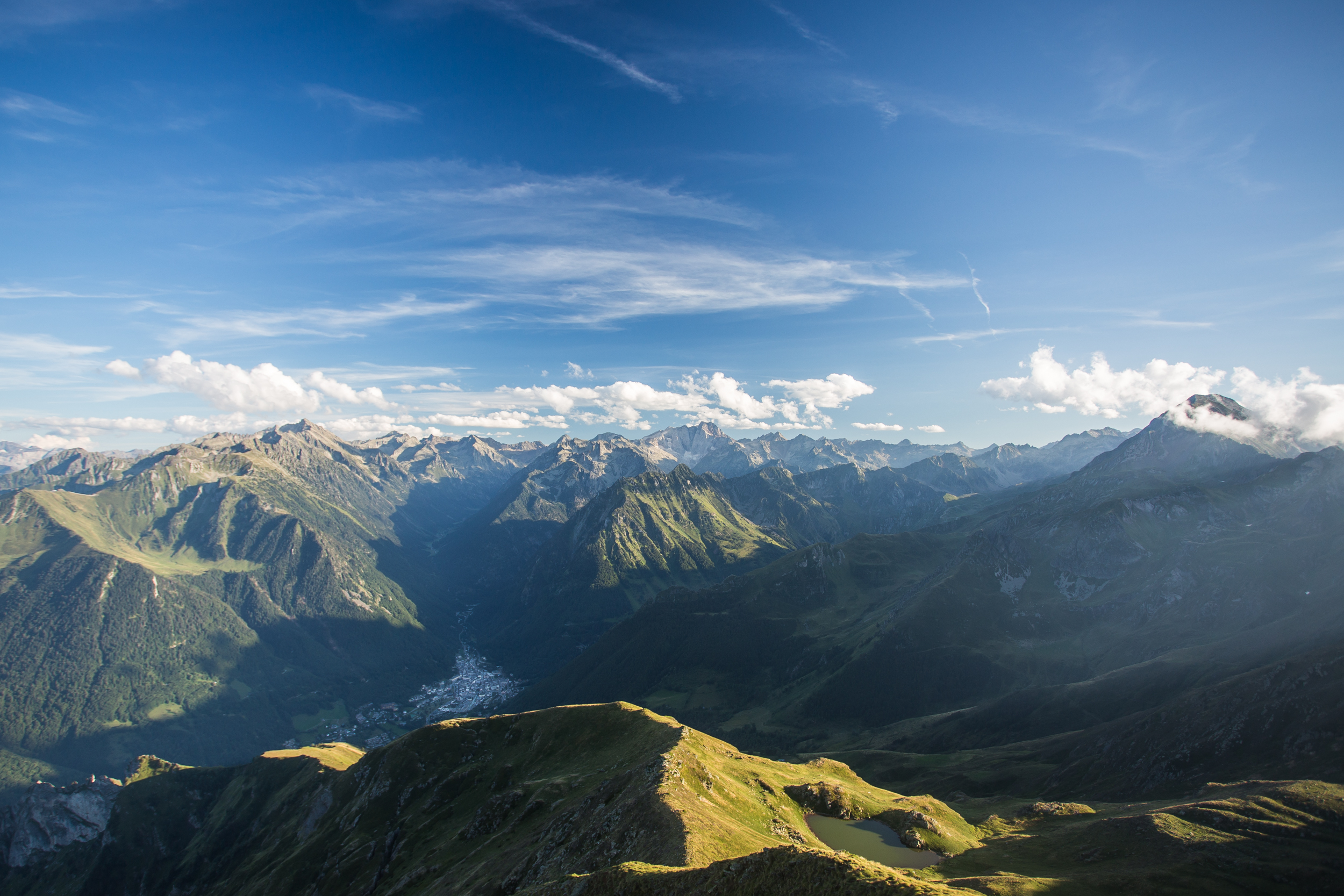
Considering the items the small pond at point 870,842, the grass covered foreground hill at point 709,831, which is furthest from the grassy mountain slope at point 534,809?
the small pond at point 870,842

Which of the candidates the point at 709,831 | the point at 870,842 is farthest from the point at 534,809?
the point at 870,842

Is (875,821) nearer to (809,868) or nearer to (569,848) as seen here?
(569,848)

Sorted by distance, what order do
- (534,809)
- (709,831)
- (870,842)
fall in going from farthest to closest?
(534,809) < (870,842) < (709,831)

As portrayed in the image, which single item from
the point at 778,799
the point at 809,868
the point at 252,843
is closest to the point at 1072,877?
the point at 778,799

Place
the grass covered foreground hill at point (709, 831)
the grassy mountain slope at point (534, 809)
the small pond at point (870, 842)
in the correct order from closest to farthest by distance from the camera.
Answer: the grass covered foreground hill at point (709, 831)
the grassy mountain slope at point (534, 809)
the small pond at point (870, 842)

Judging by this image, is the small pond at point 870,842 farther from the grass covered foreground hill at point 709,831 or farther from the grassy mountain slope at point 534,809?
the grassy mountain slope at point 534,809

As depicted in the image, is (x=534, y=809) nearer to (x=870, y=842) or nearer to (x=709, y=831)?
(x=709, y=831)
